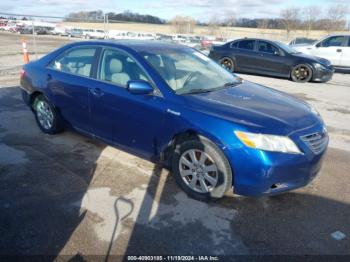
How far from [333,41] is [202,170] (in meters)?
13.3

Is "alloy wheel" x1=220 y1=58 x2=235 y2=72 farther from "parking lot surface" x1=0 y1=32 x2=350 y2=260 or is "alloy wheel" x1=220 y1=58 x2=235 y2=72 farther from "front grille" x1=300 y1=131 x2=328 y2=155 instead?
"front grille" x1=300 y1=131 x2=328 y2=155

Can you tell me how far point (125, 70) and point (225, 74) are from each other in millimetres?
1429

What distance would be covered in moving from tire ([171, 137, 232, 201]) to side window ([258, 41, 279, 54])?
956 centimetres

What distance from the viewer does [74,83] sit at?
4539 millimetres

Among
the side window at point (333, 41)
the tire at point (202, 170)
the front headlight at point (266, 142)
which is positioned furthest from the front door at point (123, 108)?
the side window at point (333, 41)

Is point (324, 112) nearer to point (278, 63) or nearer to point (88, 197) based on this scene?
point (278, 63)

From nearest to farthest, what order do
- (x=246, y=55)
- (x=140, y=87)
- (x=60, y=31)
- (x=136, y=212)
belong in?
1. (x=136, y=212)
2. (x=140, y=87)
3. (x=246, y=55)
4. (x=60, y=31)

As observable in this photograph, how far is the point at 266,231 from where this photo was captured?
9.99 feet

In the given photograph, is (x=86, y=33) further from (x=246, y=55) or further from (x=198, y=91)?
(x=198, y=91)

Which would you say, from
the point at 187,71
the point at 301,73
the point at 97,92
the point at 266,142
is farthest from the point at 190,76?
the point at 301,73

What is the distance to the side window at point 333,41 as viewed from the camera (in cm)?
1404

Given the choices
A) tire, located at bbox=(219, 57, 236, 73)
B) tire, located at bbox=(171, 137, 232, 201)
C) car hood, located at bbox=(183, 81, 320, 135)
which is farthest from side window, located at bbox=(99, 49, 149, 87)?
tire, located at bbox=(219, 57, 236, 73)

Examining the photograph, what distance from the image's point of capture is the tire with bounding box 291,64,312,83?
11.1 meters

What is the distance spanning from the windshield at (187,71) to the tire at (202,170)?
0.67m
